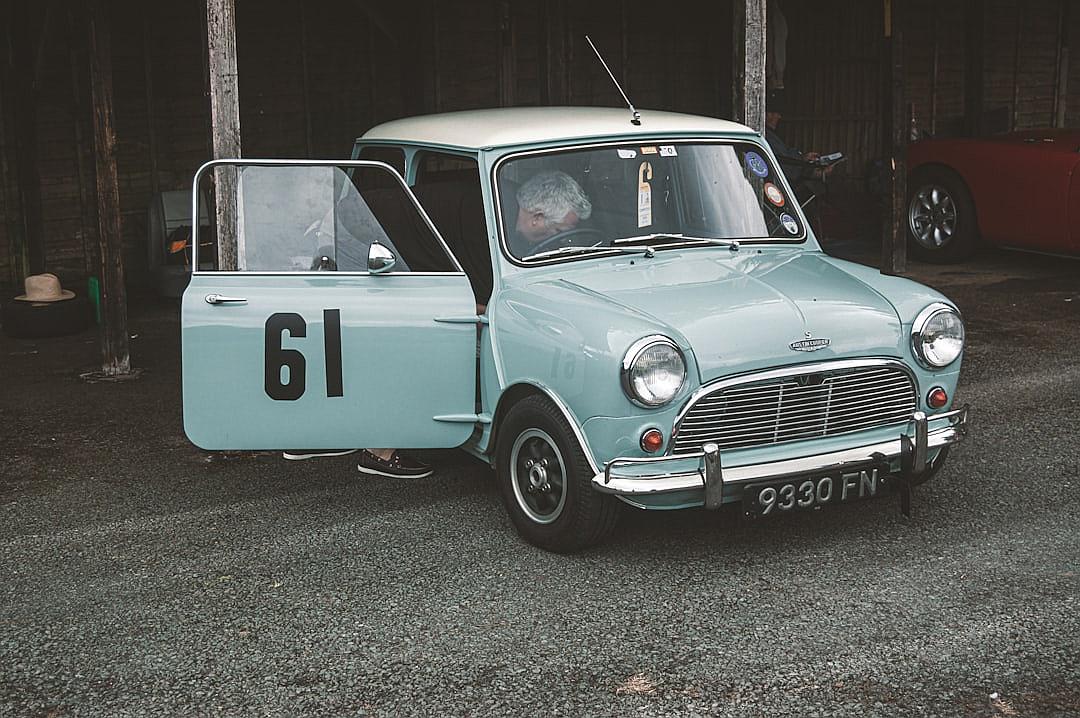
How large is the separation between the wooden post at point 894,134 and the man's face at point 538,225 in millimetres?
5800

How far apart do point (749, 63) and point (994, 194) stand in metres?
3.95

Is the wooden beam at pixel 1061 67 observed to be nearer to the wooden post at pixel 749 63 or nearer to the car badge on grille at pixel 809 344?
the wooden post at pixel 749 63

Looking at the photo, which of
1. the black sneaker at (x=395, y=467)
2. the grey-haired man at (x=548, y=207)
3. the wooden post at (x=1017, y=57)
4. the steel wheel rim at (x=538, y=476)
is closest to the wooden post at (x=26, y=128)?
the black sneaker at (x=395, y=467)

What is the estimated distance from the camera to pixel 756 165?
5770 mm

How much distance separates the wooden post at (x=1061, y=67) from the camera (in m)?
16.3

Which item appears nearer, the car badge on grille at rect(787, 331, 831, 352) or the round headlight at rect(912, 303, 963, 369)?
the car badge on grille at rect(787, 331, 831, 352)

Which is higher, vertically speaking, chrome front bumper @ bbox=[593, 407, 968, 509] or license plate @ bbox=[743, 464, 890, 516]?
chrome front bumper @ bbox=[593, 407, 968, 509]

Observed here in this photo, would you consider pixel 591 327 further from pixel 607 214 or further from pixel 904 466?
pixel 904 466

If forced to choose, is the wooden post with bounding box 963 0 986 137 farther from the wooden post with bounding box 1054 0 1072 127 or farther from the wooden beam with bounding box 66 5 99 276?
the wooden beam with bounding box 66 5 99 276

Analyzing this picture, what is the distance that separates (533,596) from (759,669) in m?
0.92

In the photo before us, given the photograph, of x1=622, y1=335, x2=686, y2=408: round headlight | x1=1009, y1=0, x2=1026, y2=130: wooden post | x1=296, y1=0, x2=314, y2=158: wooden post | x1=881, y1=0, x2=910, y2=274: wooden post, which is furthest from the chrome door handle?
x1=1009, y1=0, x2=1026, y2=130: wooden post

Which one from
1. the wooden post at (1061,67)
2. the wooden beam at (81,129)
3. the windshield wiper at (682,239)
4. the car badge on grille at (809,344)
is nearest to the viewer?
the car badge on grille at (809,344)

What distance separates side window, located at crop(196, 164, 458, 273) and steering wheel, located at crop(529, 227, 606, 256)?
0.38 meters

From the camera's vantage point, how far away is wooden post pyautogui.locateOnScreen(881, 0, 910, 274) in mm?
10594
